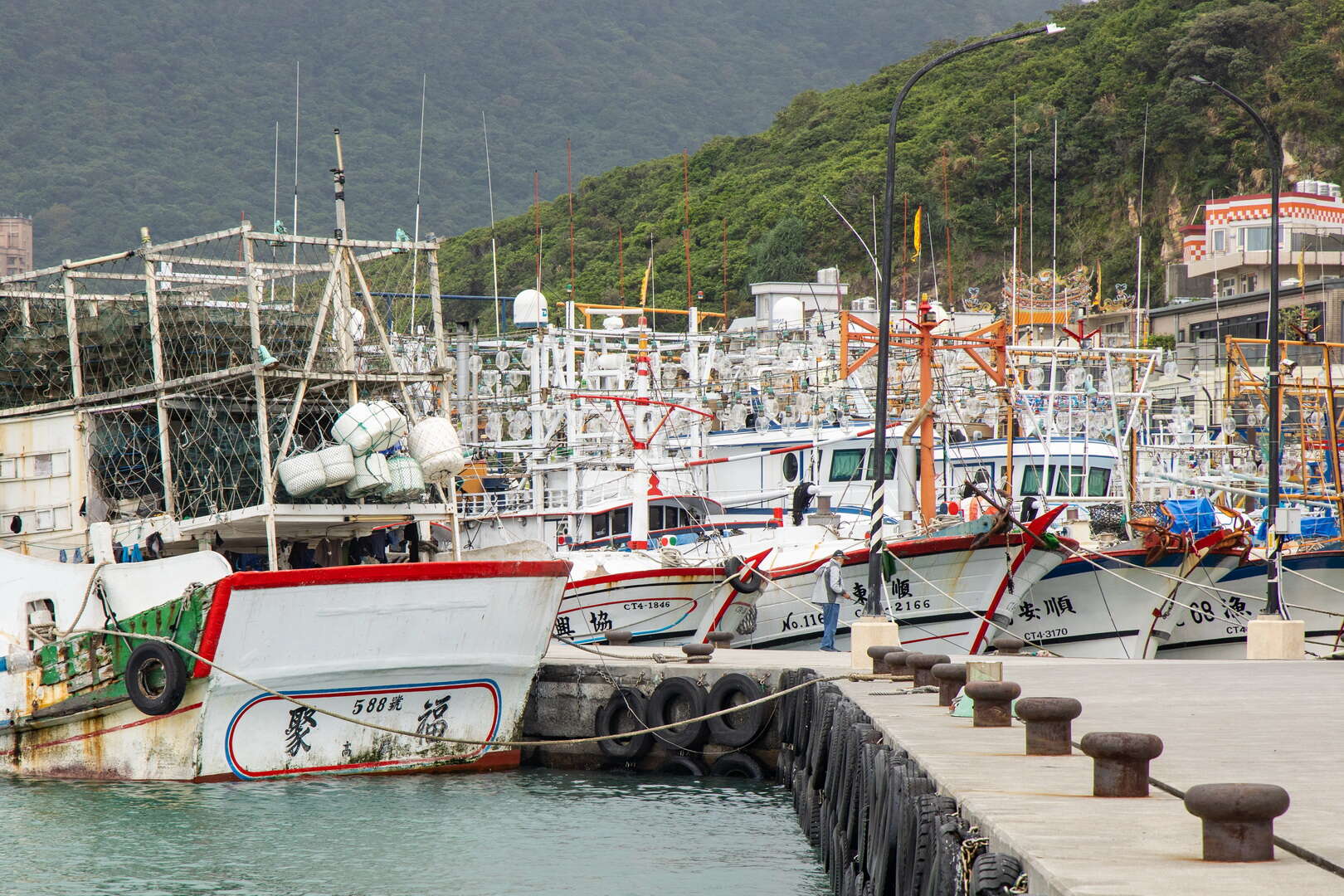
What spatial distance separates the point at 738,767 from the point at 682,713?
85 cm

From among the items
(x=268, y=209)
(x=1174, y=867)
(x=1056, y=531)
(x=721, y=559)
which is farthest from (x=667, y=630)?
(x=268, y=209)

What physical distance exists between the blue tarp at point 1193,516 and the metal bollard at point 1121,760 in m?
20.0

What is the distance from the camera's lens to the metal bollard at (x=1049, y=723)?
837 centimetres

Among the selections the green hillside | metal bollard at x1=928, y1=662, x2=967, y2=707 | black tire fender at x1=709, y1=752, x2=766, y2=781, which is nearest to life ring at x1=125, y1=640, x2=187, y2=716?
black tire fender at x1=709, y1=752, x2=766, y2=781

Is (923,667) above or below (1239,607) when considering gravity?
above

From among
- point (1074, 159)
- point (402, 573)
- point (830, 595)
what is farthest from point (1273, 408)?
point (1074, 159)

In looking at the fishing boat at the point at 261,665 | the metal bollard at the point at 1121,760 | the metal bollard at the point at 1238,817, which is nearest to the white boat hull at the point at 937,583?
the fishing boat at the point at 261,665

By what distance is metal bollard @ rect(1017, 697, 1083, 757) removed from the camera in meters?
8.37

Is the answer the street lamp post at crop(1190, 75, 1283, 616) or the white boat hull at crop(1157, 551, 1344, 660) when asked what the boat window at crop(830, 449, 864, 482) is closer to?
the white boat hull at crop(1157, 551, 1344, 660)

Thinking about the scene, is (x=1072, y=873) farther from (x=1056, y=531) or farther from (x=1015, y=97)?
(x=1015, y=97)

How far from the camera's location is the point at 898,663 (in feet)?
46.8

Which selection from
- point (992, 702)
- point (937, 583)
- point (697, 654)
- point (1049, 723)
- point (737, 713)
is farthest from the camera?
point (937, 583)

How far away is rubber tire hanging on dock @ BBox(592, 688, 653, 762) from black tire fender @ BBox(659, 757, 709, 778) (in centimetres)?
32

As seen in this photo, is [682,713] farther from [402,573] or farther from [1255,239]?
[1255,239]
